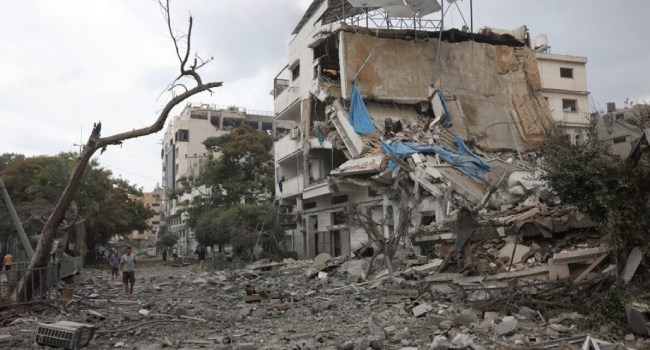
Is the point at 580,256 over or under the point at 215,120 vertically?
under

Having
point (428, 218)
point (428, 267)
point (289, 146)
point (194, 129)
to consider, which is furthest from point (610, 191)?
point (194, 129)

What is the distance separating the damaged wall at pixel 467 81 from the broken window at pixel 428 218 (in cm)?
787

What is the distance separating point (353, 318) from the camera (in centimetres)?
1041

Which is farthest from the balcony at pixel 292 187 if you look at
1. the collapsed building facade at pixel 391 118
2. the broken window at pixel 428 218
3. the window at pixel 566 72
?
the window at pixel 566 72

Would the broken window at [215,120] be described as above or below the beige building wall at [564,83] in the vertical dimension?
above

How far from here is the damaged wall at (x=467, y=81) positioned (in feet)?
91.4

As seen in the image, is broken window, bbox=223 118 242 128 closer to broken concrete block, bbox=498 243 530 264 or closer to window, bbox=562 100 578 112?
window, bbox=562 100 578 112

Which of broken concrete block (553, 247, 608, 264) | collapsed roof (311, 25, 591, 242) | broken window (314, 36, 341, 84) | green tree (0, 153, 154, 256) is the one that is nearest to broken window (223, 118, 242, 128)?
green tree (0, 153, 154, 256)

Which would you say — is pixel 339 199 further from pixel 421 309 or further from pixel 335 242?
pixel 421 309

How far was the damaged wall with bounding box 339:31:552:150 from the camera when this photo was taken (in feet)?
91.4

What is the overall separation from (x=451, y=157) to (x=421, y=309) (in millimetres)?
12761

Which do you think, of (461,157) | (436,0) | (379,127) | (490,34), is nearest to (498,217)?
(461,157)

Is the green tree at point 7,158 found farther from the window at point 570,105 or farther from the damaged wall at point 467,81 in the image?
the window at point 570,105

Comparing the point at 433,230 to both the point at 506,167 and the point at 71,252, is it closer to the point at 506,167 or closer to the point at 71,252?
the point at 506,167
